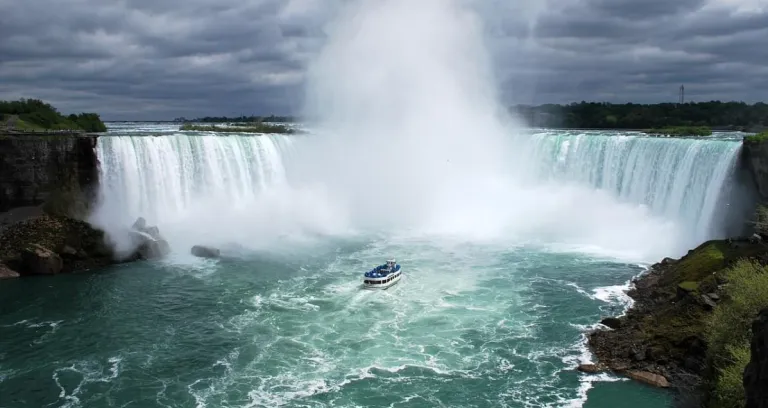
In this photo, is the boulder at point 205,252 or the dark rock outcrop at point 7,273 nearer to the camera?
the dark rock outcrop at point 7,273

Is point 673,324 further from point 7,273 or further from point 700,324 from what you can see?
point 7,273

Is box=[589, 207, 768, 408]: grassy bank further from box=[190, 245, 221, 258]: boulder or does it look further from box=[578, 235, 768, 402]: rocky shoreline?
box=[190, 245, 221, 258]: boulder

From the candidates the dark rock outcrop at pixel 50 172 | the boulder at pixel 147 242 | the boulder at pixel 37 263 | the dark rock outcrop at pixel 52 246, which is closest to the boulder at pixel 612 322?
the boulder at pixel 147 242

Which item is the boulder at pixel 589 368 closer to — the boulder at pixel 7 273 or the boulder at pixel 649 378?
the boulder at pixel 649 378

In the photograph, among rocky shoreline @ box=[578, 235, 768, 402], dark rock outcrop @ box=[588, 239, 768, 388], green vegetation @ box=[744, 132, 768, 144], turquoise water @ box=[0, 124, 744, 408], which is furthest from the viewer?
green vegetation @ box=[744, 132, 768, 144]

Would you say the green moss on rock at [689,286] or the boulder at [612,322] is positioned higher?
the green moss on rock at [689,286]

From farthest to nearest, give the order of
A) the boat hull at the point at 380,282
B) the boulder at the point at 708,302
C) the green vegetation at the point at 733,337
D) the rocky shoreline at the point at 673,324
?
the boat hull at the point at 380,282 < the boulder at the point at 708,302 < the rocky shoreline at the point at 673,324 < the green vegetation at the point at 733,337

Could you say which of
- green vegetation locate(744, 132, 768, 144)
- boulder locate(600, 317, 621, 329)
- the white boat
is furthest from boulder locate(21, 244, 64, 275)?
green vegetation locate(744, 132, 768, 144)
